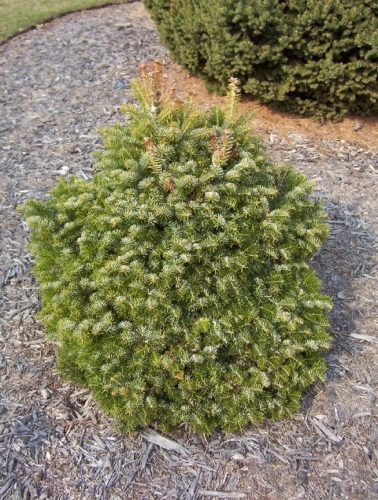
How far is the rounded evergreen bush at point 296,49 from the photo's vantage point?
14.1 ft

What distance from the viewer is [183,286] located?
247 centimetres

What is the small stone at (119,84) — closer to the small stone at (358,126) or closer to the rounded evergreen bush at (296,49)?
the rounded evergreen bush at (296,49)

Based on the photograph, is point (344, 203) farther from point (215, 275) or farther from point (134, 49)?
point (134, 49)

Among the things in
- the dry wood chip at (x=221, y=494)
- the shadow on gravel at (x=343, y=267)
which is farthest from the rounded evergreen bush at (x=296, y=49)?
the dry wood chip at (x=221, y=494)

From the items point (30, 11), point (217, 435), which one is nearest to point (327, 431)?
point (217, 435)

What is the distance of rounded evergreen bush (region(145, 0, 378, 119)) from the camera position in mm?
4312

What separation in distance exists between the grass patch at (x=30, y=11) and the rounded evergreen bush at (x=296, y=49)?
11.8ft

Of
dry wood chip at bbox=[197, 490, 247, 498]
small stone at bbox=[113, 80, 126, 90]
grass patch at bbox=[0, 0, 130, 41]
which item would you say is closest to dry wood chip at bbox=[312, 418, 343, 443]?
dry wood chip at bbox=[197, 490, 247, 498]

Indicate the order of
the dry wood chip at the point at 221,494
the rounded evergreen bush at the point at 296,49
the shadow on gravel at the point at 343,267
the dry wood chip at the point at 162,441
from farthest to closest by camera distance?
the rounded evergreen bush at the point at 296,49 < the shadow on gravel at the point at 343,267 < the dry wood chip at the point at 162,441 < the dry wood chip at the point at 221,494

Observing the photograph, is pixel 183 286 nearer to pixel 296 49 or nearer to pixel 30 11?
pixel 296 49

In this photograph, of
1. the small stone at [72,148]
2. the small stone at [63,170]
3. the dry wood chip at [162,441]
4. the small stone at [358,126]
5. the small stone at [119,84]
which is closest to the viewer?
the dry wood chip at [162,441]

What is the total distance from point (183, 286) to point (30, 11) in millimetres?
7704

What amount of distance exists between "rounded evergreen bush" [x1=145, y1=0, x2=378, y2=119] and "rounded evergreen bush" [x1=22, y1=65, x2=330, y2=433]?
2.16 metres

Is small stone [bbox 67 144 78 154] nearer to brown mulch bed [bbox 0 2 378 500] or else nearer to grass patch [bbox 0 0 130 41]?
brown mulch bed [bbox 0 2 378 500]
